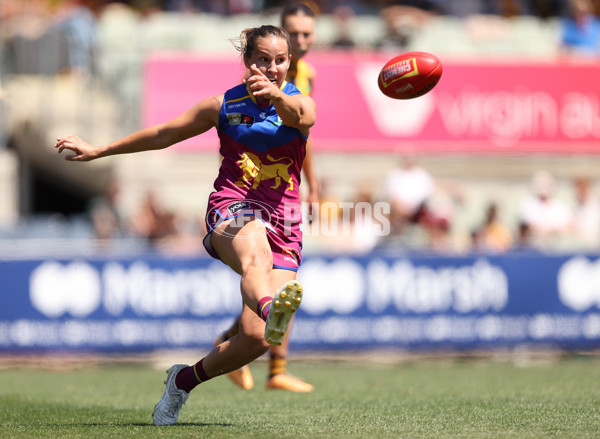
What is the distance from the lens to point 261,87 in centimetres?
491

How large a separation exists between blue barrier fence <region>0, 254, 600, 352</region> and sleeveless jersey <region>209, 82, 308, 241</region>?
256 inches

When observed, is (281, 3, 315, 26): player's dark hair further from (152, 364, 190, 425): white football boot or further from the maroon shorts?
(152, 364, 190, 425): white football boot

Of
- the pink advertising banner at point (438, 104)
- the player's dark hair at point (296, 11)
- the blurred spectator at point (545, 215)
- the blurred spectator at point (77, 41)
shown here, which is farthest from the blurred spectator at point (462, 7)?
the player's dark hair at point (296, 11)

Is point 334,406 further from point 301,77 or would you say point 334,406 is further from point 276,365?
point 301,77

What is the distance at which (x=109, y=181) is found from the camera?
16172 millimetres

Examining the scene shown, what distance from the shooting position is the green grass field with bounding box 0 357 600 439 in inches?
196

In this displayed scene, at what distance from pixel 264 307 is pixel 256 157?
973 millimetres

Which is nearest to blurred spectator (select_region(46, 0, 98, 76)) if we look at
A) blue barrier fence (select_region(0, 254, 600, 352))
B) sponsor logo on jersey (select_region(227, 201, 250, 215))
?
blue barrier fence (select_region(0, 254, 600, 352))

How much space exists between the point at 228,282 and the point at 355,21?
652cm

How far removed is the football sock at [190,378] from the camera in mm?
5281

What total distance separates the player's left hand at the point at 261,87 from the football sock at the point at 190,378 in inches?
60.0

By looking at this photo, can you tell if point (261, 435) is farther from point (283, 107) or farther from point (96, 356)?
point (96, 356)

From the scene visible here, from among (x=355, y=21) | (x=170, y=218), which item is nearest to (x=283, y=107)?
(x=170, y=218)

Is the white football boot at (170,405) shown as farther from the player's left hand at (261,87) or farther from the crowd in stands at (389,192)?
the crowd in stands at (389,192)
